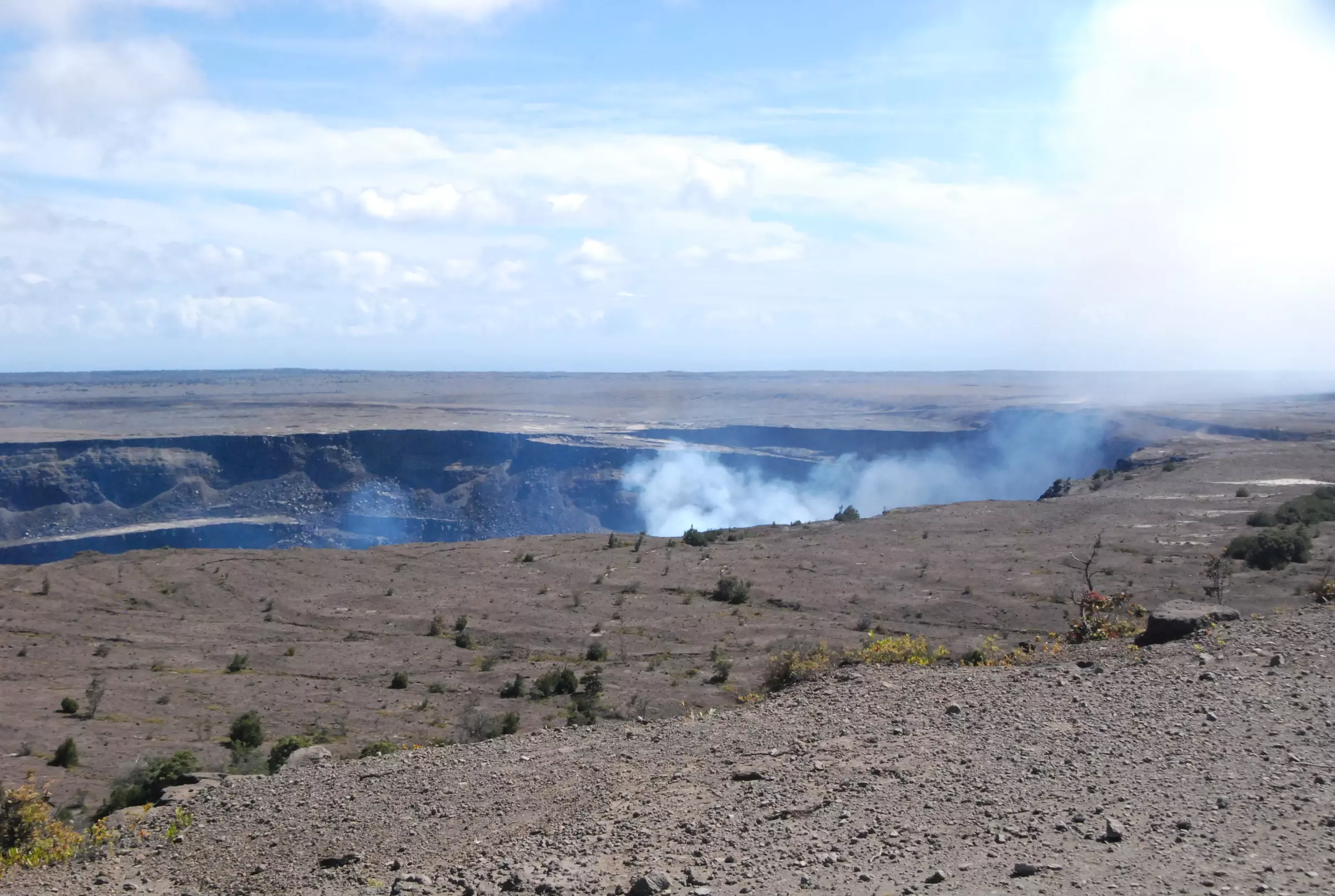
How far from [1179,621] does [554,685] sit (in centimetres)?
1309

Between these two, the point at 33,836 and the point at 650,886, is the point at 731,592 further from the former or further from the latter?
the point at 650,886

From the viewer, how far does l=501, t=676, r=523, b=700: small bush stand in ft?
71.5

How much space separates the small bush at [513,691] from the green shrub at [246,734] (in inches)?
191

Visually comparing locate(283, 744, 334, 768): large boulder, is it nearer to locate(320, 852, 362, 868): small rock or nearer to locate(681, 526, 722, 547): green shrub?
locate(320, 852, 362, 868): small rock

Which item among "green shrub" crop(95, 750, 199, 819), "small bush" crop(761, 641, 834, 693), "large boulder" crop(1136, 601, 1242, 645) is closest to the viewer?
"large boulder" crop(1136, 601, 1242, 645)

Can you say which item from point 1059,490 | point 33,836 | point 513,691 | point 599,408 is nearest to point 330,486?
point 1059,490

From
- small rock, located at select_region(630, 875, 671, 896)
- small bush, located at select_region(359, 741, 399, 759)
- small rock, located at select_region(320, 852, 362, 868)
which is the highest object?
small rock, located at select_region(630, 875, 671, 896)

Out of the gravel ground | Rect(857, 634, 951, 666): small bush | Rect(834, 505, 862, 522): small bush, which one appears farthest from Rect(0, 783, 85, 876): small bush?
Rect(834, 505, 862, 522): small bush

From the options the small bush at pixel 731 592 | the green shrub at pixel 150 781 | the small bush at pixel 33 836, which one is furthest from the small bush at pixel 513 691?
the small bush at pixel 731 592

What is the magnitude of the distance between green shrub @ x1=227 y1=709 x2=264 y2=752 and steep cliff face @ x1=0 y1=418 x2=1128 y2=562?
57998mm

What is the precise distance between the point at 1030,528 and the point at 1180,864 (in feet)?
125

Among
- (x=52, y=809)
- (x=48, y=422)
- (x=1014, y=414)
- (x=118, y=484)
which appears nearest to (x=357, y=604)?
(x=52, y=809)

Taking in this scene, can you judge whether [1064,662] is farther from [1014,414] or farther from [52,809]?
[1014,414]

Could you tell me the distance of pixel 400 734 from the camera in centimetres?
1853
